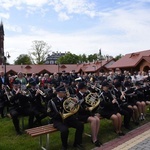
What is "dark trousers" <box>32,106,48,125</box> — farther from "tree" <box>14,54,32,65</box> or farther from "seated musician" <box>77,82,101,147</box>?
"tree" <box>14,54,32,65</box>

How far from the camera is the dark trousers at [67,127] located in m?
5.59

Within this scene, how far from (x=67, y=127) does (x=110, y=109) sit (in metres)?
1.95

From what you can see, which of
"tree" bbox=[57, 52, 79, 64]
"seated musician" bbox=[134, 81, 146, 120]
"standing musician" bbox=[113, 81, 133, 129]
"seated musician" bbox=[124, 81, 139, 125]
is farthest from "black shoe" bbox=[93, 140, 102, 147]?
"tree" bbox=[57, 52, 79, 64]

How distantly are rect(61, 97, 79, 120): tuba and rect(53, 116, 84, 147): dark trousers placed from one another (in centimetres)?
20

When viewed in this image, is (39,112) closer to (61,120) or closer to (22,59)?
(61,120)

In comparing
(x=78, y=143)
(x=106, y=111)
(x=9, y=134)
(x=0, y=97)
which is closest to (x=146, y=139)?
(x=106, y=111)

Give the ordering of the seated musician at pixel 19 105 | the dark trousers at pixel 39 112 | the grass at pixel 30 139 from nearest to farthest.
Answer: the grass at pixel 30 139, the seated musician at pixel 19 105, the dark trousers at pixel 39 112

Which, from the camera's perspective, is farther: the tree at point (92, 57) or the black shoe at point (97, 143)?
the tree at point (92, 57)

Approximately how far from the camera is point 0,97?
934 cm

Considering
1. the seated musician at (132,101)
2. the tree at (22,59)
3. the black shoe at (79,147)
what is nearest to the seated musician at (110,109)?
the seated musician at (132,101)

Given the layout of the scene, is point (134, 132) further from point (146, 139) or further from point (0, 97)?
point (0, 97)

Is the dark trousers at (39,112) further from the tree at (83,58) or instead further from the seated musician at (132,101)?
the tree at (83,58)

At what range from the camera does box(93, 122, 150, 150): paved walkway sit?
578cm

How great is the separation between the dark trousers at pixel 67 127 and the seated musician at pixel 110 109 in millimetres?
1345
